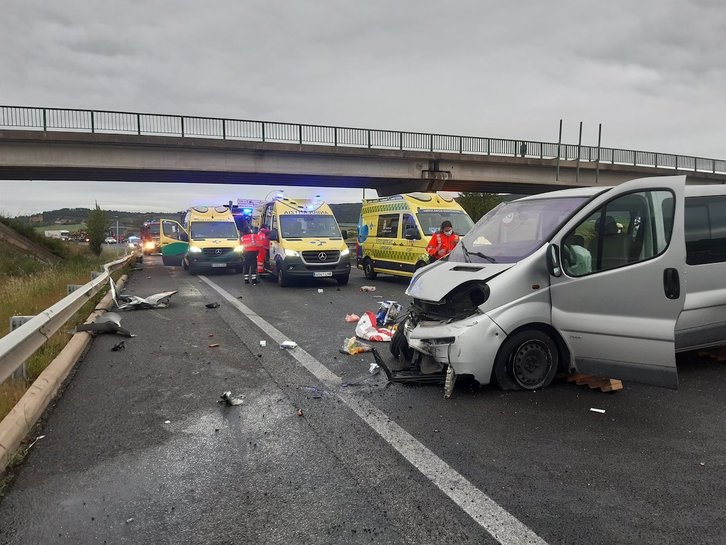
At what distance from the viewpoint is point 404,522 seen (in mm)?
2799

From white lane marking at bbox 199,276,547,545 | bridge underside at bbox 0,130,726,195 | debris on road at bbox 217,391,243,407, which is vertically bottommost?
debris on road at bbox 217,391,243,407

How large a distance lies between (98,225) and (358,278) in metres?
Answer: 30.4

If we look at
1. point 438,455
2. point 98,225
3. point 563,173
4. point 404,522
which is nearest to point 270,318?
point 438,455

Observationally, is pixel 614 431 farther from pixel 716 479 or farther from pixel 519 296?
pixel 519 296

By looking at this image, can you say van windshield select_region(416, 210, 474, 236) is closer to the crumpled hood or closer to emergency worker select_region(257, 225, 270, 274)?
emergency worker select_region(257, 225, 270, 274)

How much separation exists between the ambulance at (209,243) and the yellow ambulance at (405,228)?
4.70 metres

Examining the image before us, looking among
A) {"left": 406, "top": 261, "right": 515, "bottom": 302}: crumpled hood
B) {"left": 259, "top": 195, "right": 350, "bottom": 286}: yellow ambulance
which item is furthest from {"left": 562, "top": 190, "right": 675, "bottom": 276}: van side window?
{"left": 259, "top": 195, "right": 350, "bottom": 286}: yellow ambulance

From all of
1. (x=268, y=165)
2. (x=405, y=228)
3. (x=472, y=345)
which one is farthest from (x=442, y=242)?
(x=268, y=165)

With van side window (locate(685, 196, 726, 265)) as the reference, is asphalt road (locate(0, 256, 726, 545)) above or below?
below

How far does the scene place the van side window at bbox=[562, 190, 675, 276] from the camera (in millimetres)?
4709

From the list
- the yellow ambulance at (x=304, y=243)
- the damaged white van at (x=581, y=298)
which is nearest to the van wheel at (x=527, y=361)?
the damaged white van at (x=581, y=298)

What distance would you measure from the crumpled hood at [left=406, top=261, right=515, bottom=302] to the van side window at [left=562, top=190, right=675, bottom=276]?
2.01 ft

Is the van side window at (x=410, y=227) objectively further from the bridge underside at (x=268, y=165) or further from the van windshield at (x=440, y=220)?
the bridge underside at (x=268, y=165)

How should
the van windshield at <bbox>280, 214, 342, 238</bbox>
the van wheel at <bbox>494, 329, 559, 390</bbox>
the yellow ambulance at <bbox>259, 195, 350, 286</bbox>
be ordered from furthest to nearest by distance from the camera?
the van windshield at <bbox>280, 214, 342, 238</bbox> → the yellow ambulance at <bbox>259, 195, 350, 286</bbox> → the van wheel at <bbox>494, 329, 559, 390</bbox>
